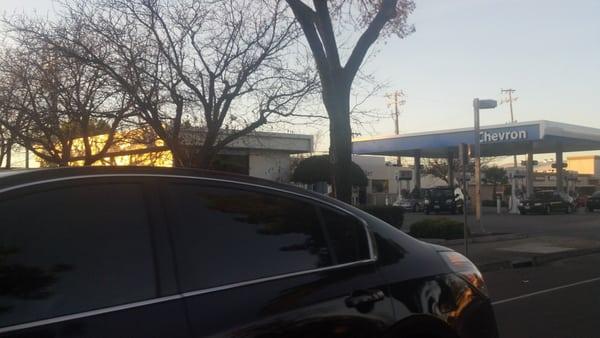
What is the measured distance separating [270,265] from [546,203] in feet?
126

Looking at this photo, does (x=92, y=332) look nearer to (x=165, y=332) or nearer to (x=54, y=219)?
(x=165, y=332)

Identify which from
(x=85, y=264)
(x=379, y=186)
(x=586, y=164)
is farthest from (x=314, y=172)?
(x=586, y=164)

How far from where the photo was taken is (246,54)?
17.5 m

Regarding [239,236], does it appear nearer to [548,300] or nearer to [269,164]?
[548,300]

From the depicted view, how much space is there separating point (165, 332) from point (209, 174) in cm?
89

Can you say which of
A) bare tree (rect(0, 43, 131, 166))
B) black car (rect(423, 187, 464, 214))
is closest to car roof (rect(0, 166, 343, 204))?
bare tree (rect(0, 43, 131, 166))

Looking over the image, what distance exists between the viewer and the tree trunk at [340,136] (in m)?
14.9

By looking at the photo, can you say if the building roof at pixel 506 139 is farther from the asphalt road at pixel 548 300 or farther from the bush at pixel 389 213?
the asphalt road at pixel 548 300

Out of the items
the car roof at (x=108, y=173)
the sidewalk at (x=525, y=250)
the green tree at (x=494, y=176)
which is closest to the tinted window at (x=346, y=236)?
the car roof at (x=108, y=173)

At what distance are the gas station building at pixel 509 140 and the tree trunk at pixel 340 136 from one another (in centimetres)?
1831

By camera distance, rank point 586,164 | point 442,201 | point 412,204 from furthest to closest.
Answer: point 586,164, point 412,204, point 442,201

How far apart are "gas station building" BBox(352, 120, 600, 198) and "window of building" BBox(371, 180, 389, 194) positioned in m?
15.7

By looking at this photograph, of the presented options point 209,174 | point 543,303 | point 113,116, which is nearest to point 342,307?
point 209,174

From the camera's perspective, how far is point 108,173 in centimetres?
269
